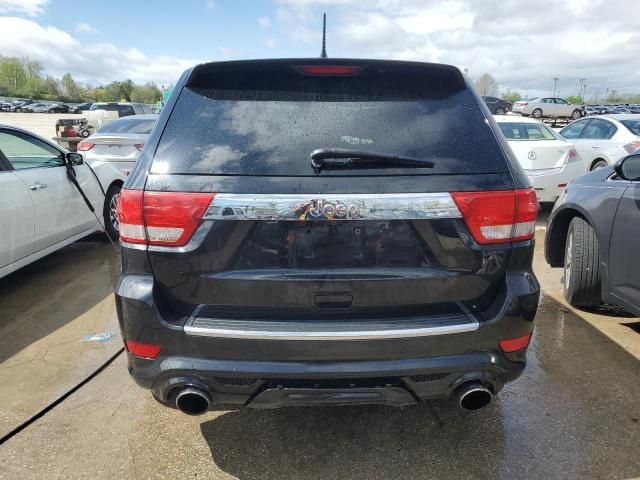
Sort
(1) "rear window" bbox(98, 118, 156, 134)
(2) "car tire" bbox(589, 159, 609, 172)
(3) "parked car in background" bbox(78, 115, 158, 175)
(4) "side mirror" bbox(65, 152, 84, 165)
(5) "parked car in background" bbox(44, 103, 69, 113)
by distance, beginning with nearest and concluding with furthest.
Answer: (4) "side mirror" bbox(65, 152, 84, 165) < (3) "parked car in background" bbox(78, 115, 158, 175) < (1) "rear window" bbox(98, 118, 156, 134) < (2) "car tire" bbox(589, 159, 609, 172) < (5) "parked car in background" bbox(44, 103, 69, 113)

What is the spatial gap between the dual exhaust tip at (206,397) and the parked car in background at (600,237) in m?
1.86

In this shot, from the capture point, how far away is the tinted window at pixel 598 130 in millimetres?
9617

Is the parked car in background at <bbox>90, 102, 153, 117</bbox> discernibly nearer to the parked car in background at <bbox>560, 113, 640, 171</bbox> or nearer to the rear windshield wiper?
the parked car in background at <bbox>560, 113, 640, 171</bbox>

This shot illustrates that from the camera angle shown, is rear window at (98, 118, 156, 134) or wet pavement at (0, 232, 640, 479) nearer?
wet pavement at (0, 232, 640, 479)

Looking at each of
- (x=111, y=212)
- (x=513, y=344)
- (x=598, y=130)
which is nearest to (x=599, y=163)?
(x=598, y=130)

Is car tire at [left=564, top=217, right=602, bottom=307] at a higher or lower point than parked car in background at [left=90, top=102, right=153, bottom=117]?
higher

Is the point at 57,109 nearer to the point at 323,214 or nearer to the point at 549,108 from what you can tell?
the point at 549,108

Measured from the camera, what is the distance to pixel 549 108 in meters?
40.6

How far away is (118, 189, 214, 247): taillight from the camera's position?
6.42 ft

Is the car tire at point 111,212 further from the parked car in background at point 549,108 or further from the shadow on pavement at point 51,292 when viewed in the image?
the parked car in background at point 549,108

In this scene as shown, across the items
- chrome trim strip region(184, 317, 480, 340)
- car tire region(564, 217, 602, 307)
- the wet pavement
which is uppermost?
chrome trim strip region(184, 317, 480, 340)

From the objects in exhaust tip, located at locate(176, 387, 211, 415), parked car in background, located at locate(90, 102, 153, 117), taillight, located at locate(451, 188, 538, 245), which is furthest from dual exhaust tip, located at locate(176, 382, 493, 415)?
parked car in background, located at locate(90, 102, 153, 117)

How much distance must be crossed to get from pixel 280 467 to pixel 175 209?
4.46ft

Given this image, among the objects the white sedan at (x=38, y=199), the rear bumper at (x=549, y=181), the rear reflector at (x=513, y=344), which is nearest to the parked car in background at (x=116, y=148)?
the white sedan at (x=38, y=199)
